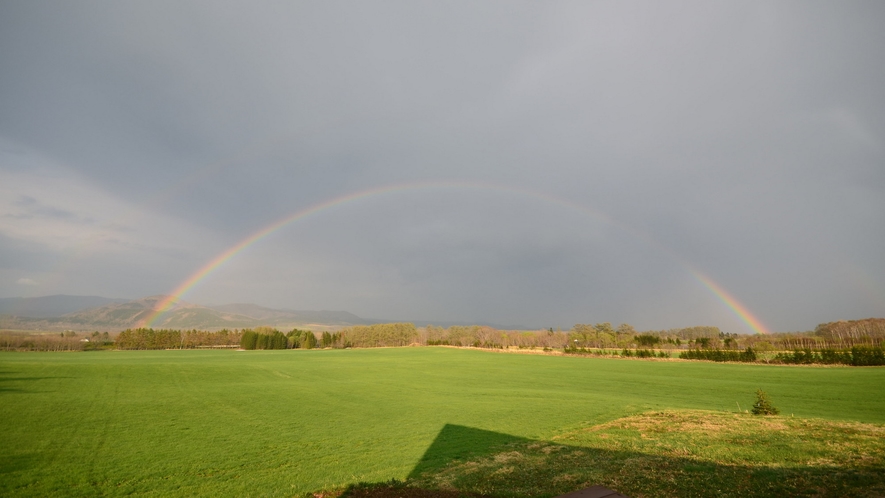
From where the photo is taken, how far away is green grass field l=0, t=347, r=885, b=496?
1250 centimetres

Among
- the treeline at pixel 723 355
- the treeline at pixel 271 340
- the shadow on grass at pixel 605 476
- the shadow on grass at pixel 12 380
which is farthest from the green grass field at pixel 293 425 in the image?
the treeline at pixel 271 340

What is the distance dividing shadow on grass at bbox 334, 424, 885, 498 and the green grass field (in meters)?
0.50

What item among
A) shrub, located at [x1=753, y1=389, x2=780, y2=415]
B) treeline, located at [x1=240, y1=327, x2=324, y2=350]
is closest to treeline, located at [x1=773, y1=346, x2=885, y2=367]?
shrub, located at [x1=753, y1=389, x2=780, y2=415]

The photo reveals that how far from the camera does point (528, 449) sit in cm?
1450

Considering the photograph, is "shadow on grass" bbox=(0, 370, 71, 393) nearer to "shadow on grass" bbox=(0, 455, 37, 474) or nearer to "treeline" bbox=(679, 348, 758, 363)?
"shadow on grass" bbox=(0, 455, 37, 474)

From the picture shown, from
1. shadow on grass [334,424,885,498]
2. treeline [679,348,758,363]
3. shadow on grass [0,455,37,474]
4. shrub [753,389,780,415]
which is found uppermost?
treeline [679,348,758,363]

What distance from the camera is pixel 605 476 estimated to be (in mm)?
10047

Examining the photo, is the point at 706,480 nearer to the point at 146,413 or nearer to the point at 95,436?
the point at 95,436

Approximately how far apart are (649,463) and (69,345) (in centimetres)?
18343

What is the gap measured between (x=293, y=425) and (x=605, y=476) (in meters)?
16.7

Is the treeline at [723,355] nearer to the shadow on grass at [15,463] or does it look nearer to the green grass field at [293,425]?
the green grass field at [293,425]

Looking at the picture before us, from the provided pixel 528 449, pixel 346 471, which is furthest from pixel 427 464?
pixel 528 449

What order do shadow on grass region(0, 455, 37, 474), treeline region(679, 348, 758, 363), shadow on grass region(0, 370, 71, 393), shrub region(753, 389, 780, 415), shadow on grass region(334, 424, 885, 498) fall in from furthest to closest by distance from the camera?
treeline region(679, 348, 758, 363) → shadow on grass region(0, 370, 71, 393) → shrub region(753, 389, 780, 415) → shadow on grass region(0, 455, 37, 474) → shadow on grass region(334, 424, 885, 498)

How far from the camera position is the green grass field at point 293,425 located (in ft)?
41.0
